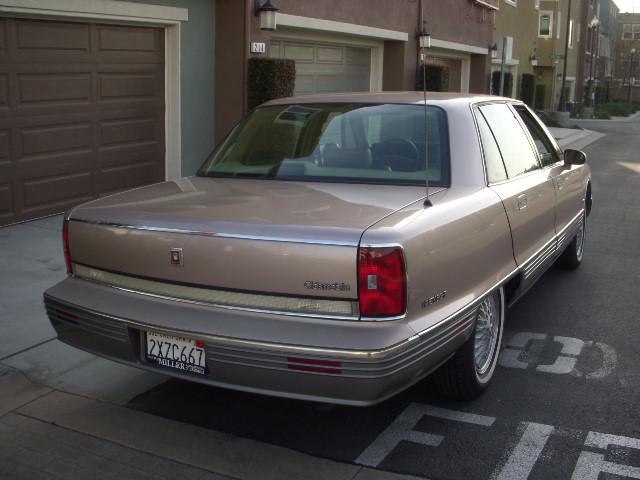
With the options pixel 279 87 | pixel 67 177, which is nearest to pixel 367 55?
pixel 279 87

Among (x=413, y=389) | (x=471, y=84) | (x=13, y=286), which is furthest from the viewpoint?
(x=471, y=84)

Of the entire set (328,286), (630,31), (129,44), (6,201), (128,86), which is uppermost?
(630,31)

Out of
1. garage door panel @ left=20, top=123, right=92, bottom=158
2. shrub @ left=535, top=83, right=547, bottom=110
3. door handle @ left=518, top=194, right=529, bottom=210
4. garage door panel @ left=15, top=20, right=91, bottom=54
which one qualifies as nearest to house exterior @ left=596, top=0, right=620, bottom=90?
shrub @ left=535, top=83, right=547, bottom=110

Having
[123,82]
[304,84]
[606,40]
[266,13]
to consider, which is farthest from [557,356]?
[606,40]

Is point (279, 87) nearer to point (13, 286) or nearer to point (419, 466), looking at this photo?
point (13, 286)

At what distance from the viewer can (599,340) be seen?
17.5 ft

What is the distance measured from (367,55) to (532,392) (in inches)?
511

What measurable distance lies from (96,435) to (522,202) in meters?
2.66

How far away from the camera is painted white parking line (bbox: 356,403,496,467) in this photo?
12.1ft

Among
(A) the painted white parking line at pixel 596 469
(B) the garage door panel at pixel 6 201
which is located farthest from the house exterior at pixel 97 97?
(A) the painted white parking line at pixel 596 469

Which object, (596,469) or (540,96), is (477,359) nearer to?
(596,469)

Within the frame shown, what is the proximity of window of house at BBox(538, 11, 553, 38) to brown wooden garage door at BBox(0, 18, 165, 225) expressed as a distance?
33.2 m

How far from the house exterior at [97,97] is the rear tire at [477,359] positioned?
5407 mm

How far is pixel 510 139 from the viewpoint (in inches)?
204
